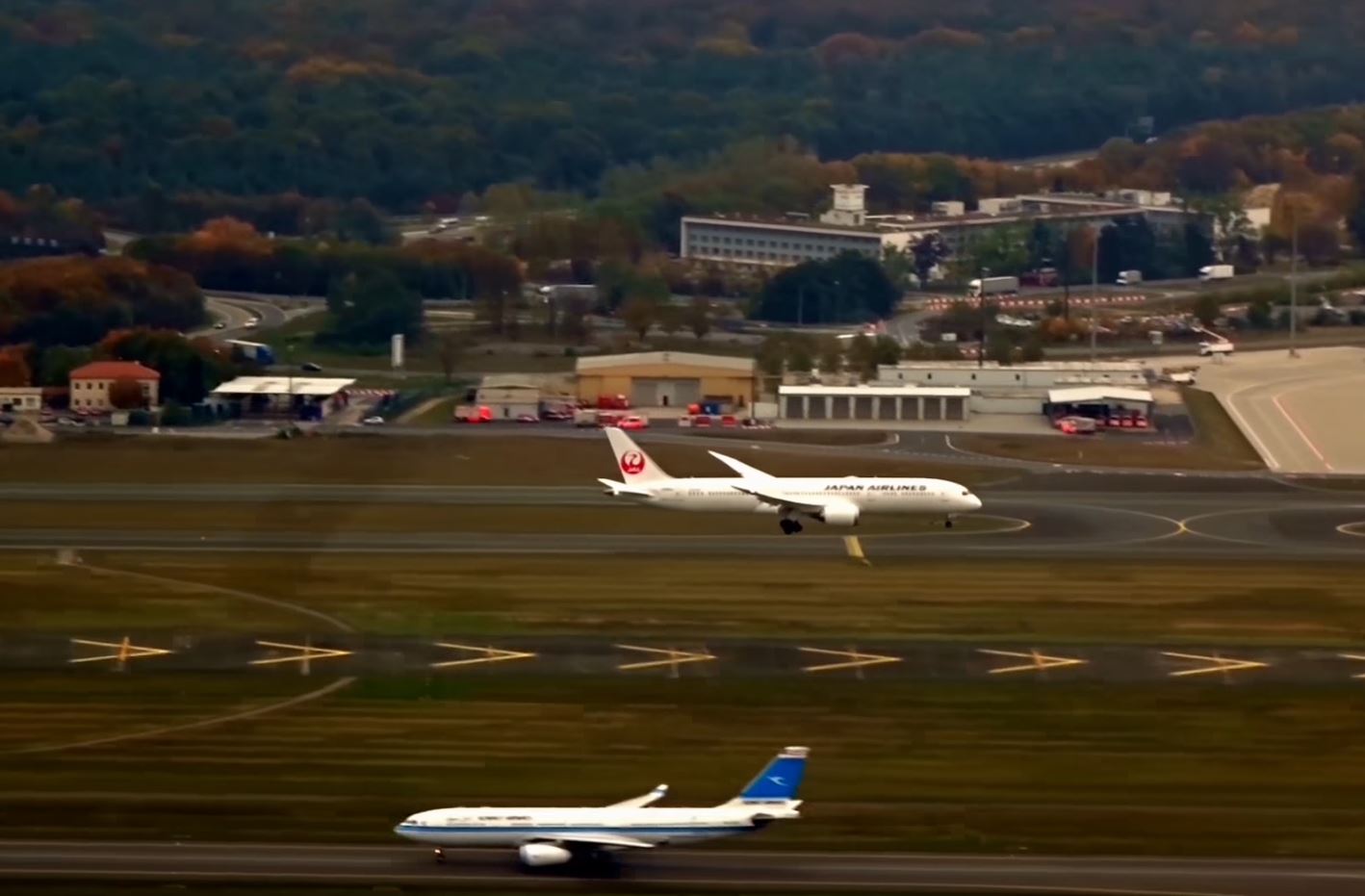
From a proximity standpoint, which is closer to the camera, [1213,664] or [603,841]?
[603,841]

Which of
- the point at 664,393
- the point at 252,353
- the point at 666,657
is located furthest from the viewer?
the point at 252,353

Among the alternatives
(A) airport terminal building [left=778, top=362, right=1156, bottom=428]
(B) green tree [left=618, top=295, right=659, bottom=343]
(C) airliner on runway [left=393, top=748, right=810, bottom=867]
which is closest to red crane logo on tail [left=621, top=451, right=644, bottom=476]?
(A) airport terminal building [left=778, top=362, right=1156, bottom=428]

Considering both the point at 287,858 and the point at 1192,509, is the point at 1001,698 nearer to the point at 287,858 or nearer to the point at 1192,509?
the point at 287,858

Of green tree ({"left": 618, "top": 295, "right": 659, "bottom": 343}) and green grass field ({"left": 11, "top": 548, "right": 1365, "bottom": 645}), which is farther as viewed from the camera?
green tree ({"left": 618, "top": 295, "right": 659, "bottom": 343})

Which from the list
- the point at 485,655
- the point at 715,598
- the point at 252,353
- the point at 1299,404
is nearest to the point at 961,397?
the point at 1299,404

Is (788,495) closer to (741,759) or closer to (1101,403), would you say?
(741,759)

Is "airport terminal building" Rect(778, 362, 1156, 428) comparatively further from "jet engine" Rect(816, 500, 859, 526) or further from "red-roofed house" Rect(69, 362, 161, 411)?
"jet engine" Rect(816, 500, 859, 526)
